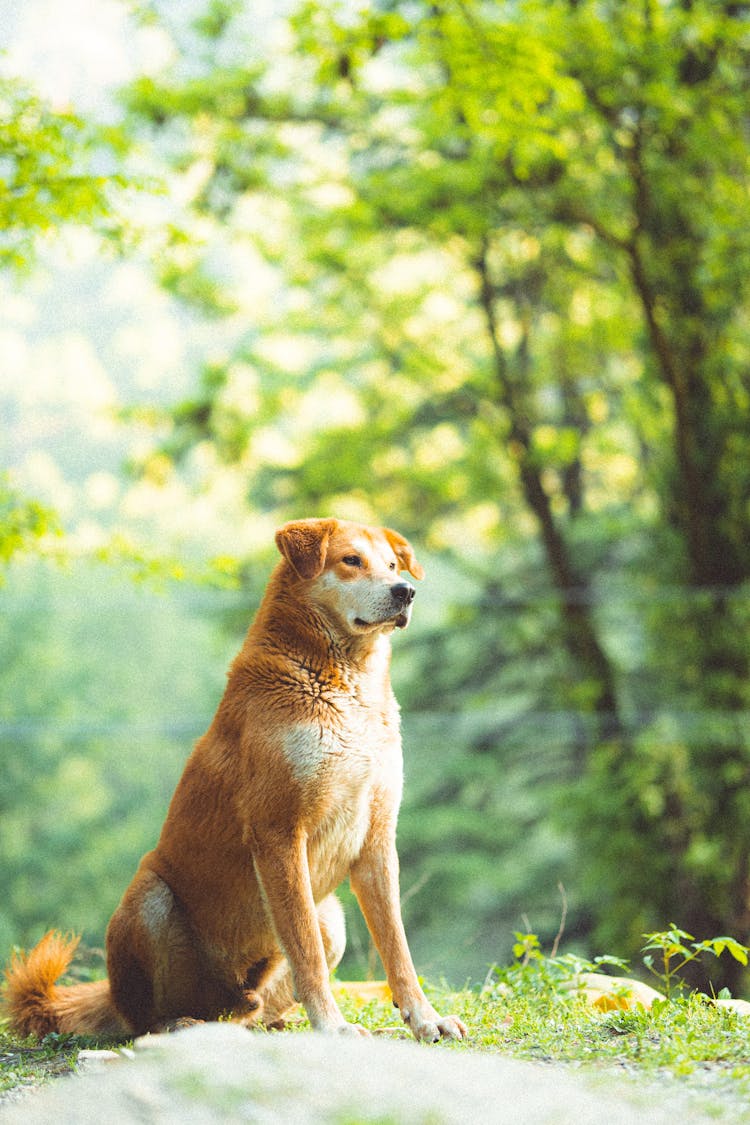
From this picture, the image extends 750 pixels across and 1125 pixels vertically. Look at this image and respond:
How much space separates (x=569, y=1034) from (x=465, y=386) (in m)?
9.86

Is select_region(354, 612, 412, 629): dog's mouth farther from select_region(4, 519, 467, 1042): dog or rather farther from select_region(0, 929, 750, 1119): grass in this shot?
select_region(0, 929, 750, 1119): grass

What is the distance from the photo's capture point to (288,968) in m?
3.49

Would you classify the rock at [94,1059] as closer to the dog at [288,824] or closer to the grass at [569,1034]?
the grass at [569,1034]

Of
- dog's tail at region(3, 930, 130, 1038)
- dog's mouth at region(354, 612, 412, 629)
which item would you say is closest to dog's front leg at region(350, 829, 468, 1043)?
dog's mouth at region(354, 612, 412, 629)

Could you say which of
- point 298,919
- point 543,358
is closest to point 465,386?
point 543,358

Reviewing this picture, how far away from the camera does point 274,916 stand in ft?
10.5

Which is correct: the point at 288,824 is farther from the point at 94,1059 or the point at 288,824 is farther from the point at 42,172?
the point at 42,172

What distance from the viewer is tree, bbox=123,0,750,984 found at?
8469 mm

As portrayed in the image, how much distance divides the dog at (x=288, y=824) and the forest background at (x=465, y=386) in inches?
67.4

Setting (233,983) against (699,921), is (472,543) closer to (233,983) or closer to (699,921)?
(699,921)

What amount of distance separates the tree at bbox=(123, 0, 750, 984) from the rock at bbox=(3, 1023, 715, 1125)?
5.61 meters

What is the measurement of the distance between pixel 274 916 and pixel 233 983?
0.44 m

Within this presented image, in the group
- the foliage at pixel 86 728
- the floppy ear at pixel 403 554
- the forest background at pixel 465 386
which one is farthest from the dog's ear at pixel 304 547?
the foliage at pixel 86 728

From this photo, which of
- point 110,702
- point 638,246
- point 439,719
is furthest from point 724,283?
point 110,702
